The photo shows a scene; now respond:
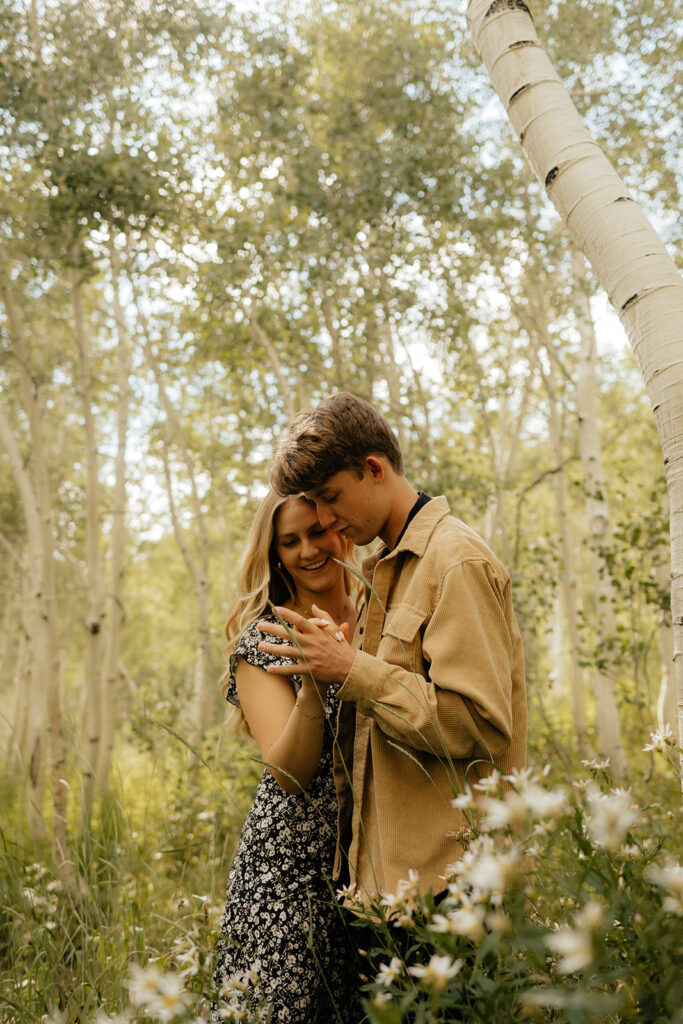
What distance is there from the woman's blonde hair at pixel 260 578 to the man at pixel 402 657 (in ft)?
0.89

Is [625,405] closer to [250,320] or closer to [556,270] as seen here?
[556,270]

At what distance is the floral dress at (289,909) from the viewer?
80.9 inches

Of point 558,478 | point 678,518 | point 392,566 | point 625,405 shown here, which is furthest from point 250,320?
point 625,405

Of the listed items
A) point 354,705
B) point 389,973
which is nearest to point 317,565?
point 354,705

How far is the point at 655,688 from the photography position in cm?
1445

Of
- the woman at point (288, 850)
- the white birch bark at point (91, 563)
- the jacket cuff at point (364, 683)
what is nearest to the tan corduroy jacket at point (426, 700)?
the jacket cuff at point (364, 683)

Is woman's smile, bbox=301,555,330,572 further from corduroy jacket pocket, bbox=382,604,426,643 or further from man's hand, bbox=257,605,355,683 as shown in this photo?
man's hand, bbox=257,605,355,683

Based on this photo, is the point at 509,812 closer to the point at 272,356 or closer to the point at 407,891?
the point at 407,891

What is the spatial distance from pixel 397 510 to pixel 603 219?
100cm

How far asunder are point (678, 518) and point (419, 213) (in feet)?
23.2

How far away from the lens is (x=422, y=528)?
2.13 m

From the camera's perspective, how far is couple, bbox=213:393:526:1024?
1.76m

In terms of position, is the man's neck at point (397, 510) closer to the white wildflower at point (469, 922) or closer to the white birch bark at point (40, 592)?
the white wildflower at point (469, 922)

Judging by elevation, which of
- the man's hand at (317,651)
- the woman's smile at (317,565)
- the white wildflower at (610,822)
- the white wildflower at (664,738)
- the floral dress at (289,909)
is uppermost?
the woman's smile at (317,565)
